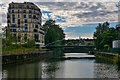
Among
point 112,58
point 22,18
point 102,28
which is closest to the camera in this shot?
point 112,58

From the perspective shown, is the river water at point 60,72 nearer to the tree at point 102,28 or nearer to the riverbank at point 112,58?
the riverbank at point 112,58

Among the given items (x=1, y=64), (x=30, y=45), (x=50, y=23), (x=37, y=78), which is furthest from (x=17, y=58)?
(x=50, y=23)

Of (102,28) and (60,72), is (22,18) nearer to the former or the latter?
(102,28)

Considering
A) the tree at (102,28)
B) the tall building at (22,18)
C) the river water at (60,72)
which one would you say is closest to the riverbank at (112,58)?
the river water at (60,72)

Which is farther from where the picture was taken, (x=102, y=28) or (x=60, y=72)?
(x=102, y=28)

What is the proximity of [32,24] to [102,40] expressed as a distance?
5451cm

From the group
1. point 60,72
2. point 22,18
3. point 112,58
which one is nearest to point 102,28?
point 22,18

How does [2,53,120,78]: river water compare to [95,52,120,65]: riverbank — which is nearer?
[2,53,120,78]: river water

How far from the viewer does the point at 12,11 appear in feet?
441

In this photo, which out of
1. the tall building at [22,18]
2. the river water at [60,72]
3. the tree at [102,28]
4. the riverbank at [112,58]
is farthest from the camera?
the tree at [102,28]

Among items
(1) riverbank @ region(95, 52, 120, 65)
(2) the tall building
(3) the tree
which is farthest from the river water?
(3) the tree

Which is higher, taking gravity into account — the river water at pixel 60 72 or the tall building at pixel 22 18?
the tall building at pixel 22 18

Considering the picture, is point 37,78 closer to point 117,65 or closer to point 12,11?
point 117,65

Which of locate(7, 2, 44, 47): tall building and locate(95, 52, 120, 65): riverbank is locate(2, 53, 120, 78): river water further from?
locate(7, 2, 44, 47): tall building
